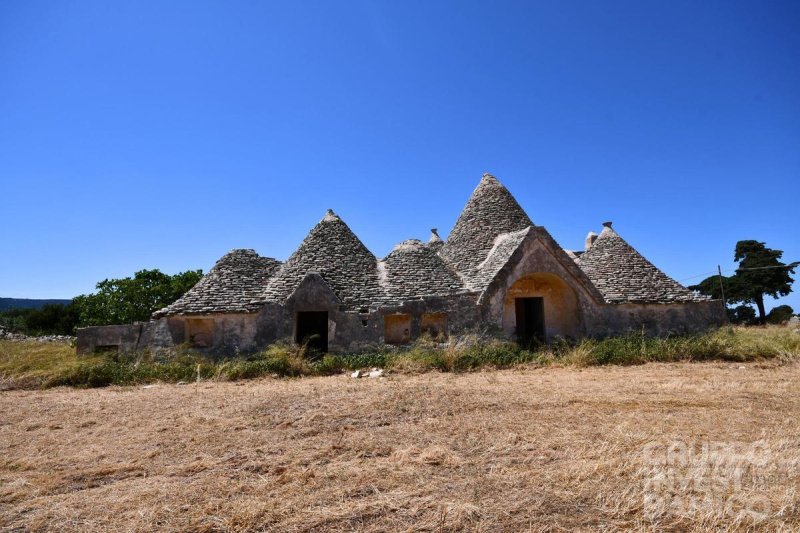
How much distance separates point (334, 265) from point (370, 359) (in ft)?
12.7

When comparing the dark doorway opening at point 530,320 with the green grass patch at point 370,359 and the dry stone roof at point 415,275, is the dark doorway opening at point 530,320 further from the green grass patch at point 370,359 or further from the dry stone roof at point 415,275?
the dry stone roof at point 415,275

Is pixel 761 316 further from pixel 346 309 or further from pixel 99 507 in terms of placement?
pixel 99 507

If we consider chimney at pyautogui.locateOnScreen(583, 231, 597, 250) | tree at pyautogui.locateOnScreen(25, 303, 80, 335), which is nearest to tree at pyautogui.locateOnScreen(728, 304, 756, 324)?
chimney at pyautogui.locateOnScreen(583, 231, 597, 250)

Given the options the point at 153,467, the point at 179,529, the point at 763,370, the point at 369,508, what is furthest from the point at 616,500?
the point at 763,370

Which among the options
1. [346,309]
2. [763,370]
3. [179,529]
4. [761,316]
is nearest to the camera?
[179,529]

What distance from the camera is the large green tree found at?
104 ft

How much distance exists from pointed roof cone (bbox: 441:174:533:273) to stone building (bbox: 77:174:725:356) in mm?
84

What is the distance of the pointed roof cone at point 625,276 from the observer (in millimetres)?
13805

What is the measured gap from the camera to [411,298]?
41.2 feet

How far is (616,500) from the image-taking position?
3162 mm

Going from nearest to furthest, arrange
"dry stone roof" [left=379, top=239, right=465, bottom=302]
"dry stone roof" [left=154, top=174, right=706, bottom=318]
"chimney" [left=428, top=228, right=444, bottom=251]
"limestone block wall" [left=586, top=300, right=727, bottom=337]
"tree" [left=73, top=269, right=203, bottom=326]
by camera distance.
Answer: "dry stone roof" [left=154, top=174, right=706, bottom=318] < "dry stone roof" [left=379, top=239, right=465, bottom=302] < "limestone block wall" [left=586, top=300, right=727, bottom=337] < "tree" [left=73, top=269, right=203, bottom=326] < "chimney" [left=428, top=228, right=444, bottom=251]

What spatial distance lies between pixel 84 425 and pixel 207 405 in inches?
66.0

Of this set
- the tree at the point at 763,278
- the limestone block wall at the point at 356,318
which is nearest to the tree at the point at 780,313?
the tree at the point at 763,278

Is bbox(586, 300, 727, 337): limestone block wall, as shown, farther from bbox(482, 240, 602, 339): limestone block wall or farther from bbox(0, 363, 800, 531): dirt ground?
bbox(0, 363, 800, 531): dirt ground
